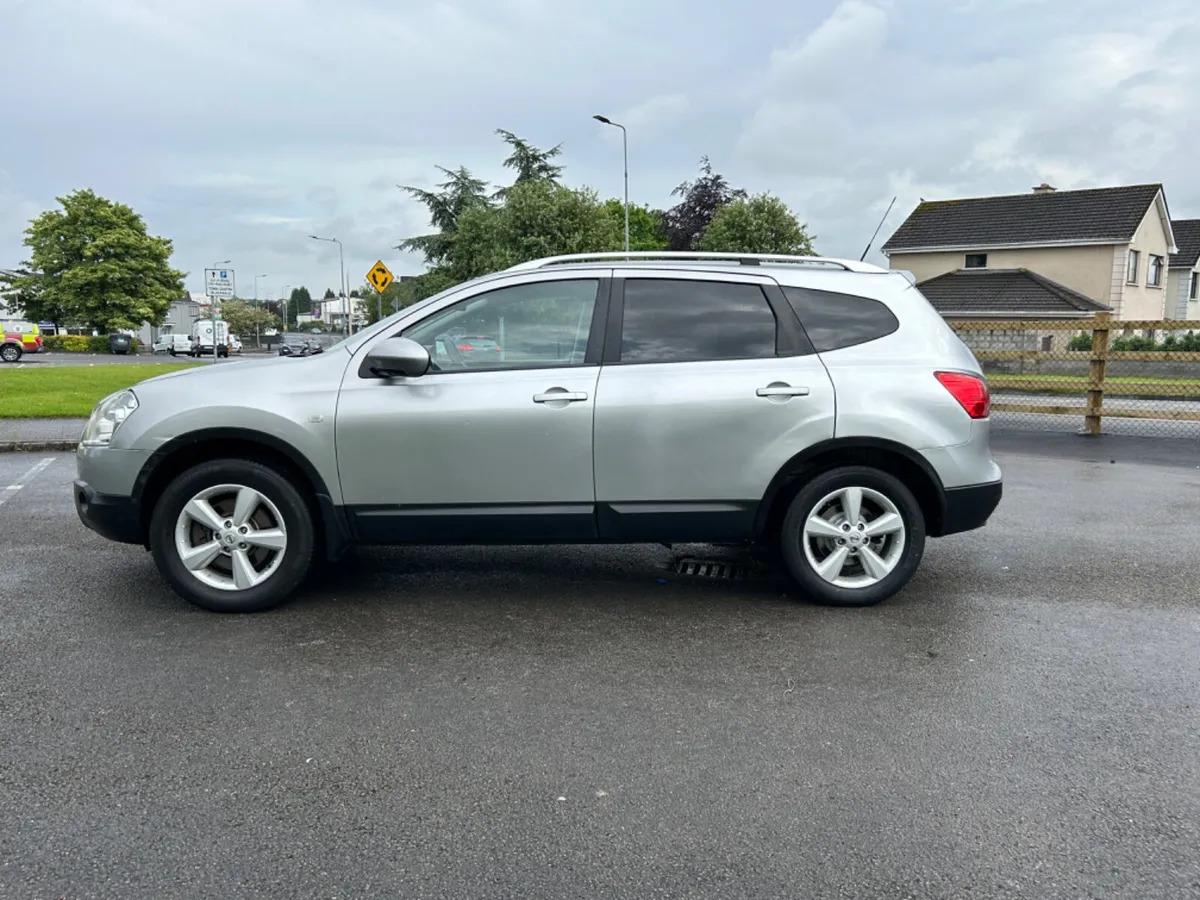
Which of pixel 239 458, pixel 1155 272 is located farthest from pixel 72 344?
pixel 239 458

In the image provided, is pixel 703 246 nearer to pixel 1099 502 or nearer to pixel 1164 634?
pixel 1099 502

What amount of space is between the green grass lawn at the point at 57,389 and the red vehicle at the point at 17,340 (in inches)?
724

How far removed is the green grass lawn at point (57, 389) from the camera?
14.2 m

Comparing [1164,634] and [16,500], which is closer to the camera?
[1164,634]

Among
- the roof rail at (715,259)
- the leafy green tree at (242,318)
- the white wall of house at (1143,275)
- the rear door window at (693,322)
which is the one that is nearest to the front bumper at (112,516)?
the roof rail at (715,259)

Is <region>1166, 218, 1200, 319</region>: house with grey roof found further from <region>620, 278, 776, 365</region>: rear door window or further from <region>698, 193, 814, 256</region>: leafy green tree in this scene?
<region>620, 278, 776, 365</region>: rear door window

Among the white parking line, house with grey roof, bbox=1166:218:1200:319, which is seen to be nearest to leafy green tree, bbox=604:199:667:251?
house with grey roof, bbox=1166:218:1200:319

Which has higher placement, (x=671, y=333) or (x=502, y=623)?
(x=671, y=333)

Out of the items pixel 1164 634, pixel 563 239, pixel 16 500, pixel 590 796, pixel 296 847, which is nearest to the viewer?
pixel 296 847

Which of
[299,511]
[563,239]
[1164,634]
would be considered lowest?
[1164,634]

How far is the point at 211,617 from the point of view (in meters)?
4.81

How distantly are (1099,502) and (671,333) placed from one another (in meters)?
5.23

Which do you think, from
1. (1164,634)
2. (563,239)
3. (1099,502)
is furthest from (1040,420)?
(563,239)

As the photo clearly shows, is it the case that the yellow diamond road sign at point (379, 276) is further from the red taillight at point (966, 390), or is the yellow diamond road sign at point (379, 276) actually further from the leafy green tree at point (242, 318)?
the leafy green tree at point (242, 318)
